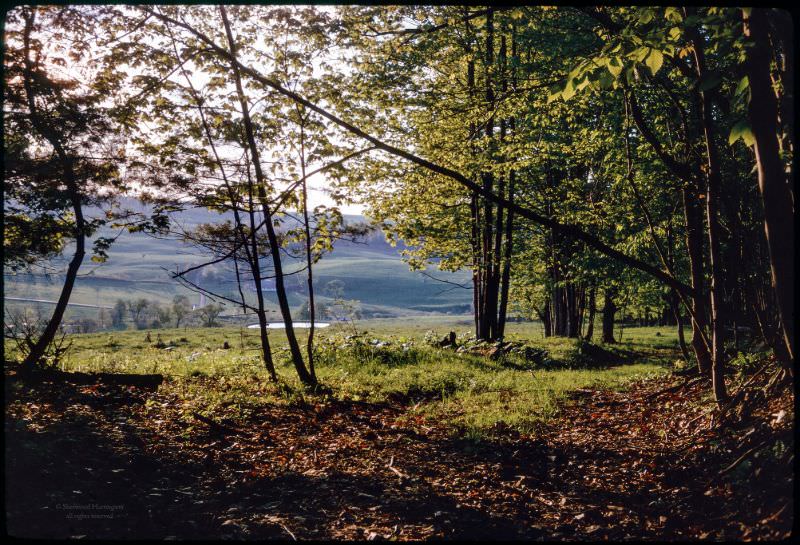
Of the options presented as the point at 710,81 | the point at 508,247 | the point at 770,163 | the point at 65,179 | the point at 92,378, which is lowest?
the point at 92,378

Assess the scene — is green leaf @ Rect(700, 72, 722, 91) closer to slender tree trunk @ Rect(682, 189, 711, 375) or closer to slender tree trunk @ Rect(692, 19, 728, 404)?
slender tree trunk @ Rect(692, 19, 728, 404)

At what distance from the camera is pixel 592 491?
17.0 feet

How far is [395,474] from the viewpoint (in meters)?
6.00

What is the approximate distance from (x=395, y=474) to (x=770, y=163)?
511 centimetres

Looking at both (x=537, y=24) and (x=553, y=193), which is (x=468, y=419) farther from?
(x=553, y=193)

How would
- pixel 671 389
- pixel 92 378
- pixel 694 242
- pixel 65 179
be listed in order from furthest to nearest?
pixel 92 378 < pixel 671 389 < pixel 65 179 < pixel 694 242

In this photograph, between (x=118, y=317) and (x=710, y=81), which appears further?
(x=118, y=317)

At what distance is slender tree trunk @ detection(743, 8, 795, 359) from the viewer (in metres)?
3.78

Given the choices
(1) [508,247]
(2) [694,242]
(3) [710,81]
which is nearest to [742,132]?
(3) [710,81]

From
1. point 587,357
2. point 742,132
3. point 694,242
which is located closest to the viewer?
point 742,132

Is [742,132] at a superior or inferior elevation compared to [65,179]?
inferior

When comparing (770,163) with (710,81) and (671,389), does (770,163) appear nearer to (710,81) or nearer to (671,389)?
(710,81)

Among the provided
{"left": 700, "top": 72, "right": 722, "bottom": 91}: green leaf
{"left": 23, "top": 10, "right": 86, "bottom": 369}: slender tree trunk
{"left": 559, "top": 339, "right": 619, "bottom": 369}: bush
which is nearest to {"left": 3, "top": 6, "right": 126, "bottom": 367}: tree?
{"left": 23, "top": 10, "right": 86, "bottom": 369}: slender tree trunk

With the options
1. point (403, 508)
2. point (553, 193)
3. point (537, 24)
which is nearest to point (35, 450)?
point (403, 508)
